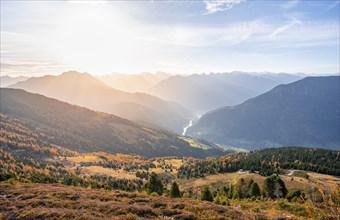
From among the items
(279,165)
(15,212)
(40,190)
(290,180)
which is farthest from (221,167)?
(15,212)

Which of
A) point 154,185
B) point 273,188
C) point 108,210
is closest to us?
point 108,210

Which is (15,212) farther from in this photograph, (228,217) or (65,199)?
(228,217)

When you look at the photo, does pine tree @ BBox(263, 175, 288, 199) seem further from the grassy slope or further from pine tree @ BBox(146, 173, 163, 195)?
the grassy slope

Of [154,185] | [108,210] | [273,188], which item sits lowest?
[154,185]

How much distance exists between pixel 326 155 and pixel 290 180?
106 meters

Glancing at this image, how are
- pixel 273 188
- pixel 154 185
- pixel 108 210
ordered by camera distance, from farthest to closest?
pixel 154 185, pixel 273 188, pixel 108 210

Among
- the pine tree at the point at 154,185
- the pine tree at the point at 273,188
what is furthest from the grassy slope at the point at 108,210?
the pine tree at the point at 154,185

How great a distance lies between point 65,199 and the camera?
4231cm

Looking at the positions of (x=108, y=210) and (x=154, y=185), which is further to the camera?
(x=154, y=185)

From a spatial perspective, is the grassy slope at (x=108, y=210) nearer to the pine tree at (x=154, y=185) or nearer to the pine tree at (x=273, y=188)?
the pine tree at (x=273, y=188)

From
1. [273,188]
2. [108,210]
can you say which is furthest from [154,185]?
[108,210]

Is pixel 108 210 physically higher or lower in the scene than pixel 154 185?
higher

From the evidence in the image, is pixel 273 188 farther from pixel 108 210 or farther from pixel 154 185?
pixel 108 210

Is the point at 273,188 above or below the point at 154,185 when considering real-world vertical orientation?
above
